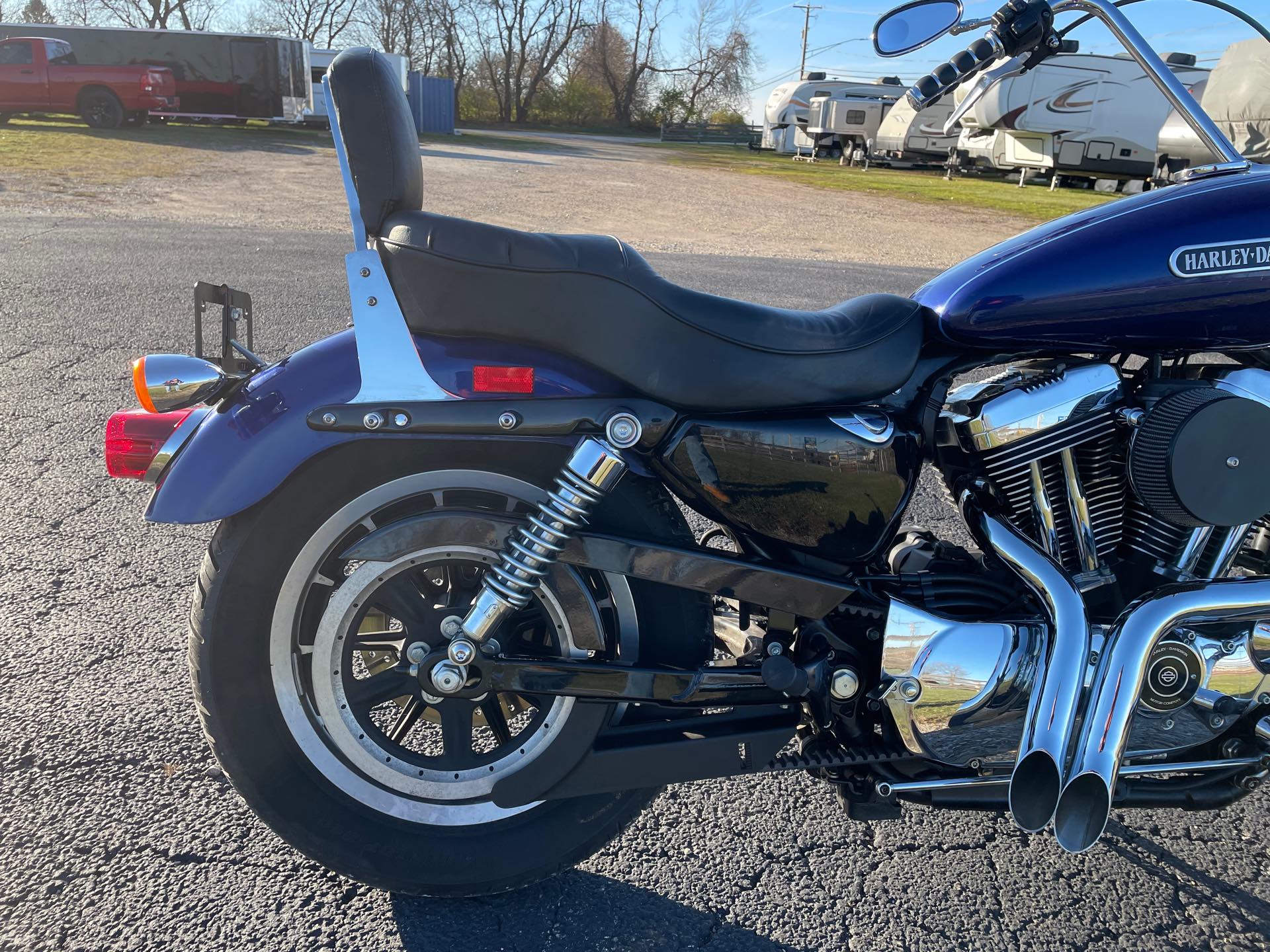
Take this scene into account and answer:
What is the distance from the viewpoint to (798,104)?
37.6 metres

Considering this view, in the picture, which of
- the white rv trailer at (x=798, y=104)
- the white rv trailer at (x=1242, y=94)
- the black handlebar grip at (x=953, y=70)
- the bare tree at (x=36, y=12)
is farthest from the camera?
the bare tree at (x=36, y=12)

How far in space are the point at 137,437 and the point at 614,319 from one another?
103 centimetres

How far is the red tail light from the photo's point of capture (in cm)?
188

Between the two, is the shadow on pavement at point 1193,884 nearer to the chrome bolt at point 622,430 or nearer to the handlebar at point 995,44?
the chrome bolt at point 622,430

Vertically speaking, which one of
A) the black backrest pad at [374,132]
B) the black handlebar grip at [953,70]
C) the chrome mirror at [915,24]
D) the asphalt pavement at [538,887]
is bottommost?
the asphalt pavement at [538,887]

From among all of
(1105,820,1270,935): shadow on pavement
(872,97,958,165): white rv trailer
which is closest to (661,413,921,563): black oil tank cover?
(1105,820,1270,935): shadow on pavement

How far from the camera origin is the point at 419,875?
6.32 ft

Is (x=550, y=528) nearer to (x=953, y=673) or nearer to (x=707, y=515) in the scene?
(x=707, y=515)

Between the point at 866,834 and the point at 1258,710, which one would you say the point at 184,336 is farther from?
the point at 1258,710

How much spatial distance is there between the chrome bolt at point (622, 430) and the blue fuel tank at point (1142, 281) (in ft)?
2.31

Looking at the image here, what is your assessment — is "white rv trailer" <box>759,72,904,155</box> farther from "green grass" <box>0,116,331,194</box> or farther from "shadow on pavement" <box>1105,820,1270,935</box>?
"shadow on pavement" <box>1105,820,1270,935</box>

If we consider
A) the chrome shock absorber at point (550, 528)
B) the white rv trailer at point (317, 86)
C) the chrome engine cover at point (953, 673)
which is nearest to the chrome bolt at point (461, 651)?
the chrome shock absorber at point (550, 528)

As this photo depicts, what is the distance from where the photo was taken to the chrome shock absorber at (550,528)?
172 cm

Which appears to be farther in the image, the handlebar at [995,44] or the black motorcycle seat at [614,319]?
the handlebar at [995,44]
